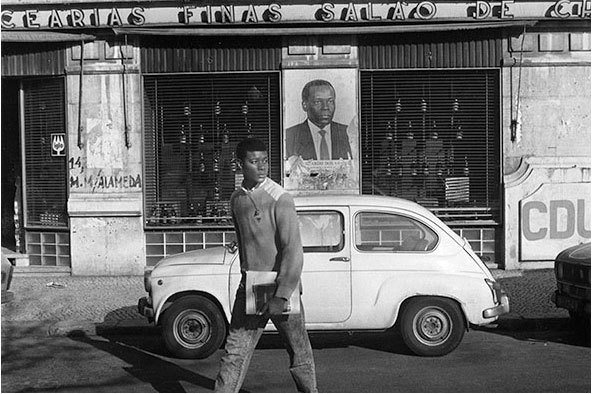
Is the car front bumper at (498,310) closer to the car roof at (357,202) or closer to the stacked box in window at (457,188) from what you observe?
the car roof at (357,202)

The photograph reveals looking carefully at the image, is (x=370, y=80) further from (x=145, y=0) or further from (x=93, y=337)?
(x=93, y=337)

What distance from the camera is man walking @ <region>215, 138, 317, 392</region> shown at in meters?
5.83

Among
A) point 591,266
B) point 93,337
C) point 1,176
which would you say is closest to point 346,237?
point 591,266

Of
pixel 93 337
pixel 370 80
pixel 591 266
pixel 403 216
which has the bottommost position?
pixel 93 337

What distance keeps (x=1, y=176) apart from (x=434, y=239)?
34.1 feet

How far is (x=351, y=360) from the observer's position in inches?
332

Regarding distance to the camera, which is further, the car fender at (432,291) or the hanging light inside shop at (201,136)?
the hanging light inside shop at (201,136)

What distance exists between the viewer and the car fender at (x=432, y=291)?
838 cm

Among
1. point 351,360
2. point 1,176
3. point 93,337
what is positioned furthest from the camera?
point 1,176

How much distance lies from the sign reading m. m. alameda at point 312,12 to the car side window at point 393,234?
559cm

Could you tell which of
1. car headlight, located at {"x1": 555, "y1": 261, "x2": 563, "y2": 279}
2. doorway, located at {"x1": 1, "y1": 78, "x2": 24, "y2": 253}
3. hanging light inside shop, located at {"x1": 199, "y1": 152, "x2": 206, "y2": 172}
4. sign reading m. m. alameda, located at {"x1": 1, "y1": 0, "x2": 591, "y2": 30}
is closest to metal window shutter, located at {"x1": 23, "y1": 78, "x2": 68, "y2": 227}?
doorway, located at {"x1": 1, "y1": 78, "x2": 24, "y2": 253}

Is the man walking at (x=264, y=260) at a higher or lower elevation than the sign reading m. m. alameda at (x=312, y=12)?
lower

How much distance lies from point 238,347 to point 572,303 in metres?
4.44

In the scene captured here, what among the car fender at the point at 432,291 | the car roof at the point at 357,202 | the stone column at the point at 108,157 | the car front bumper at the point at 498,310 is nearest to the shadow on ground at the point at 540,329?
the car front bumper at the point at 498,310
